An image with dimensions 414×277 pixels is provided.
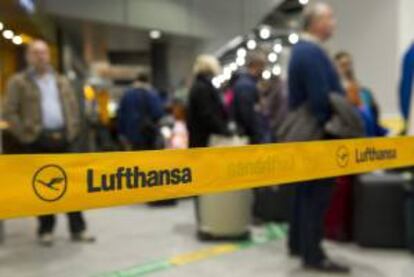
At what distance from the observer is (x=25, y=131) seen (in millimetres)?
3881

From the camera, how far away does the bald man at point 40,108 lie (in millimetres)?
3879

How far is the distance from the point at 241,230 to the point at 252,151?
6.81ft

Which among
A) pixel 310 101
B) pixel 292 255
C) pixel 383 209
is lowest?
pixel 292 255

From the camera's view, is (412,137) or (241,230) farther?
(241,230)

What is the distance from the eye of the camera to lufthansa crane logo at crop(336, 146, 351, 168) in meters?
2.46

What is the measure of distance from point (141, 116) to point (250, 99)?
162 centimetres

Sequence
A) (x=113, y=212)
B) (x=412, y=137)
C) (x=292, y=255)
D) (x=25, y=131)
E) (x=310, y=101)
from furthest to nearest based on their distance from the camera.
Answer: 1. (x=113, y=212)
2. (x=25, y=131)
3. (x=292, y=255)
4. (x=310, y=101)
5. (x=412, y=137)

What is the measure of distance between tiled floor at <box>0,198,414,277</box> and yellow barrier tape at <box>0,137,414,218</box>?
1111 mm

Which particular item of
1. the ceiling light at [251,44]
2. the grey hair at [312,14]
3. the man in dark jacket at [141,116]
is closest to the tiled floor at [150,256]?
the man in dark jacket at [141,116]

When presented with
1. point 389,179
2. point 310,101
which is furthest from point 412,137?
point 389,179

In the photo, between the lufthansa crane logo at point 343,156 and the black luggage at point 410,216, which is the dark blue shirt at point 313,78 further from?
the black luggage at point 410,216

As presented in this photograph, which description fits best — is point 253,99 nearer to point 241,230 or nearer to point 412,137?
point 241,230

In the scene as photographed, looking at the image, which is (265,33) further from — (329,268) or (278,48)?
(329,268)

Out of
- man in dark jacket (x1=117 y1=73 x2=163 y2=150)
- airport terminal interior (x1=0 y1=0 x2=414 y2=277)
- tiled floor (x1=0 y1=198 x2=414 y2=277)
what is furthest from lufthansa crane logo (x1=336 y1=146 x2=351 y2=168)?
man in dark jacket (x1=117 y1=73 x2=163 y2=150)
